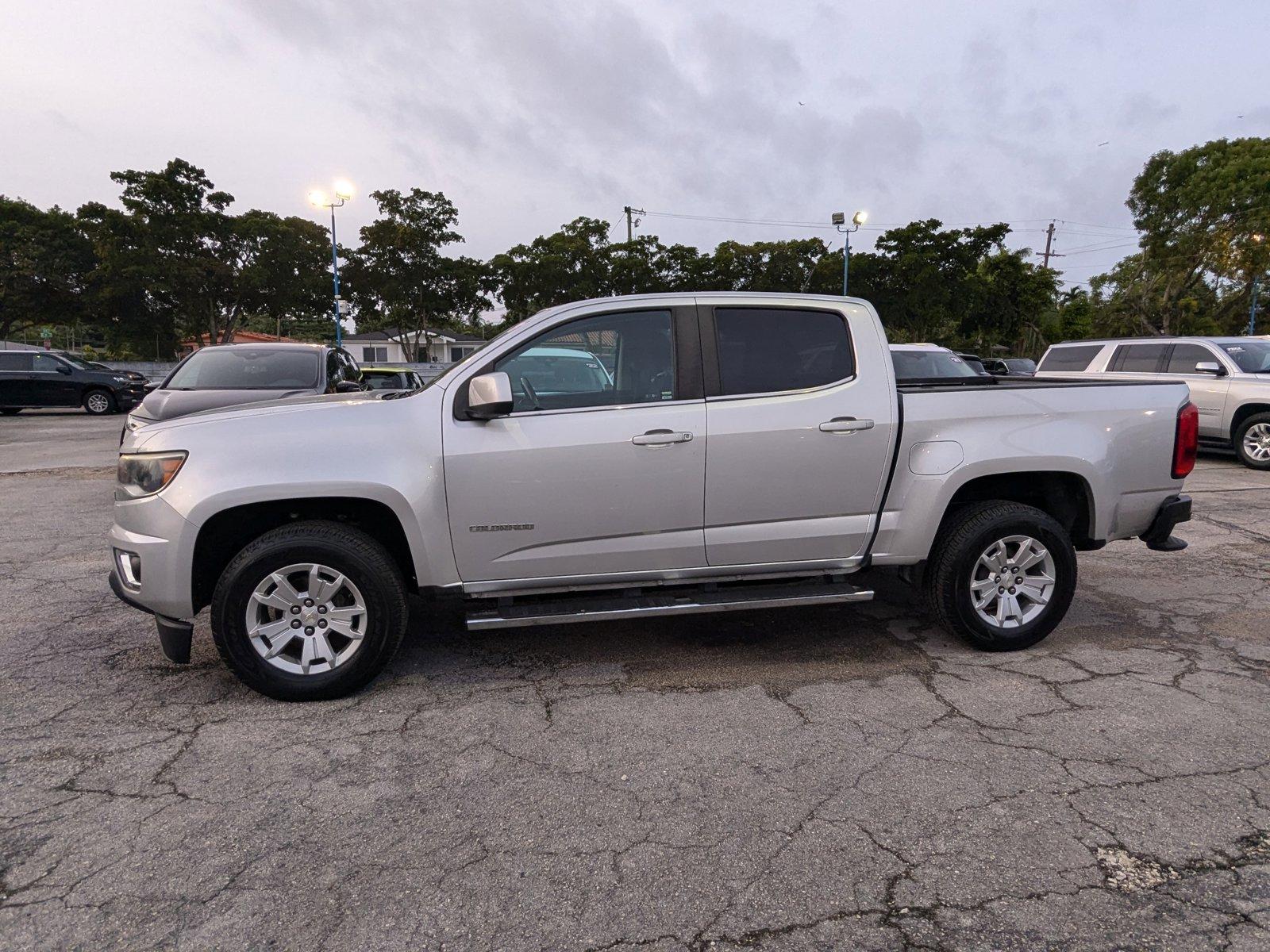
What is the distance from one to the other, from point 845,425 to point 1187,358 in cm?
1009

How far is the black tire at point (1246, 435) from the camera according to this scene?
1037 centimetres

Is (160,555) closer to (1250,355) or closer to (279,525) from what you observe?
(279,525)

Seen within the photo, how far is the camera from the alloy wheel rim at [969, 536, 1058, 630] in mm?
4039

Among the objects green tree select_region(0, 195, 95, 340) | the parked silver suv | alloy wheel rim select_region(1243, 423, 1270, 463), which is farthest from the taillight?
green tree select_region(0, 195, 95, 340)

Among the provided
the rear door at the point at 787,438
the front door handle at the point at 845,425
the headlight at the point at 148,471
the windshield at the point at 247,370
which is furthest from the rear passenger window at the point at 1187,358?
the headlight at the point at 148,471

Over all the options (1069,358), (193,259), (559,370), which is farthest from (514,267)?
(559,370)

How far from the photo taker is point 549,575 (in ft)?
12.2

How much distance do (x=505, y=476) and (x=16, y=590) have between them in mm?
4040

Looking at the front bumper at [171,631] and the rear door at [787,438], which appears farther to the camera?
the rear door at [787,438]

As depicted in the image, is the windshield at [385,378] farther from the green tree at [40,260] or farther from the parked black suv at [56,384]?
the green tree at [40,260]

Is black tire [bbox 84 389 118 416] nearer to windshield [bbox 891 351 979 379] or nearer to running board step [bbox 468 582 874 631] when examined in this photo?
windshield [bbox 891 351 979 379]

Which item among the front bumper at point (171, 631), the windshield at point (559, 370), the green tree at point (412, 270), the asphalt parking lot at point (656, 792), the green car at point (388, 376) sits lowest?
the asphalt parking lot at point (656, 792)

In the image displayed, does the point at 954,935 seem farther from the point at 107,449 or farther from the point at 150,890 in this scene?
the point at 107,449

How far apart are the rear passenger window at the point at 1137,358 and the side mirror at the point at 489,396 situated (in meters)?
11.0
